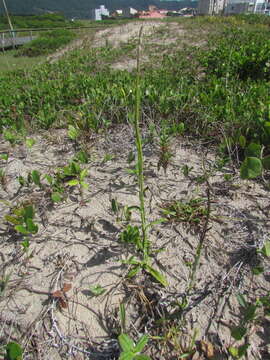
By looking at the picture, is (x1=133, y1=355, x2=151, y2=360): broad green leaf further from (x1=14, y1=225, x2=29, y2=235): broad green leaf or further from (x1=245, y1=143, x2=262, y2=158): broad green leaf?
(x1=245, y1=143, x2=262, y2=158): broad green leaf

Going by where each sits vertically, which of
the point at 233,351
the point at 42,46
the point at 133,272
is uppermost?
the point at 42,46

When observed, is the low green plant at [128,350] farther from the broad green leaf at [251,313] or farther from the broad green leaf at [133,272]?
the broad green leaf at [251,313]

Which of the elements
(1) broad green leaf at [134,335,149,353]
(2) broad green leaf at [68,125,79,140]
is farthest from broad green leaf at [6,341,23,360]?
(2) broad green leaf at [68,125,79,140]

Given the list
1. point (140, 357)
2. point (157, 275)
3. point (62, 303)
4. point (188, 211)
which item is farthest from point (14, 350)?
point (188, 211)

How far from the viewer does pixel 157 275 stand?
1201 millimetres

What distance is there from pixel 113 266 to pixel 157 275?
24 centimetres

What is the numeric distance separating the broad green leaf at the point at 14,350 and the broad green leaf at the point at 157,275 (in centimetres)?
61

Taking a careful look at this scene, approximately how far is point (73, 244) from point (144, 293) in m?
0.49

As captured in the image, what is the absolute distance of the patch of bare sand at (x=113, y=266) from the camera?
3.52 ft

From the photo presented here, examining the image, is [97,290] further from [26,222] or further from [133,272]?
[26,222]

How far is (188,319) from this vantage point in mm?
1092

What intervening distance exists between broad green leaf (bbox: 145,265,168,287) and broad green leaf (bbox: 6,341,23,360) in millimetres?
611

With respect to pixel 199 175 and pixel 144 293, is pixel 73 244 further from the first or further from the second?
pixel 199 175

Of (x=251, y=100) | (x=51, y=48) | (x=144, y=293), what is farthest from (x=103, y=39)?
(x=144, y=293)
